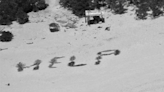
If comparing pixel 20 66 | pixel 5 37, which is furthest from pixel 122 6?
pixel 20 66

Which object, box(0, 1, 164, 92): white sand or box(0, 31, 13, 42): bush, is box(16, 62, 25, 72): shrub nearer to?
box(0, 1, 164, 92): white sand

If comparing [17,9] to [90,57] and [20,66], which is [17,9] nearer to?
[20,66]

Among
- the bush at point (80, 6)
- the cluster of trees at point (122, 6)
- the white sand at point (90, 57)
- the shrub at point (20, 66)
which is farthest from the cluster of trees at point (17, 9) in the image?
the shrub at point (20, 66)

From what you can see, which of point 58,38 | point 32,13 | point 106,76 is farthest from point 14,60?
point 32,13

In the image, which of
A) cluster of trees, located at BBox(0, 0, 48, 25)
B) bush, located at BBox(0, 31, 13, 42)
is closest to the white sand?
bush, located at BBox(0, 31, 13, 42)

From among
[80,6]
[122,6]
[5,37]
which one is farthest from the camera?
[80,6]

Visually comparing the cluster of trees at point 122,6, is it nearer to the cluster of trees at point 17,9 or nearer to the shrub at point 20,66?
the cluster of trees at point 17,9
